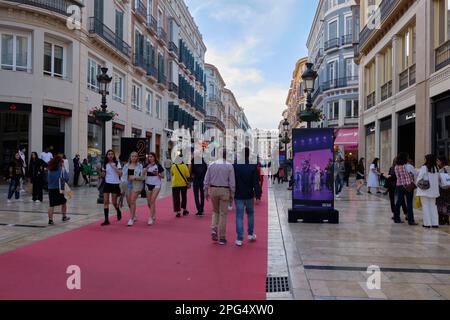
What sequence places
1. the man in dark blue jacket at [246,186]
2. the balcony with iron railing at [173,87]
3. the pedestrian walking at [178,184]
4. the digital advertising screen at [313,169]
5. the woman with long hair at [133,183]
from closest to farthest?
1. the man in dark blue jacket at [246,186]
2. the woman with long hair at [133,183]
3. the digital advertising screen at [313,169]
4. the pedestrian walking at [178,184]
5. the balcony with iron railing at [173,87]

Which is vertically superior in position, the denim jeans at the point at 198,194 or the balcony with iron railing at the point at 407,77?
the balcony with iron railing at the point at 407,77

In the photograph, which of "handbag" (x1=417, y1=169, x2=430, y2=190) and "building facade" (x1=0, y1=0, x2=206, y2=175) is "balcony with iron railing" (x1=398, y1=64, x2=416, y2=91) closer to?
"handbag" (x1=417, y1=169, x2=430, y2=190)

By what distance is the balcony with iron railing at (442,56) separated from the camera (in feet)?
43.5

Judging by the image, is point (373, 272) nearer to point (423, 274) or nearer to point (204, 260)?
point (423, 274)

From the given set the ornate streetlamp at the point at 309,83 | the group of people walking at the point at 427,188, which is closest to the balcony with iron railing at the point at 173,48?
the ornate streetlamp at the point at 309,83

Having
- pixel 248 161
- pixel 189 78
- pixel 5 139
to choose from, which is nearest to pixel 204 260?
pixel 248 161

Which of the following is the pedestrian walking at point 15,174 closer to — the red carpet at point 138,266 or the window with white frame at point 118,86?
the red carpet at point 138,266

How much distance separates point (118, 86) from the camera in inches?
1065

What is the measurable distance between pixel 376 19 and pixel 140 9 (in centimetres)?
1730

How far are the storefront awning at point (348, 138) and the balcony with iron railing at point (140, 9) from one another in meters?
21.7

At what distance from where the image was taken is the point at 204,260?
6.01 meters

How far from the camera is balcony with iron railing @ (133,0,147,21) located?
95.6 feet
